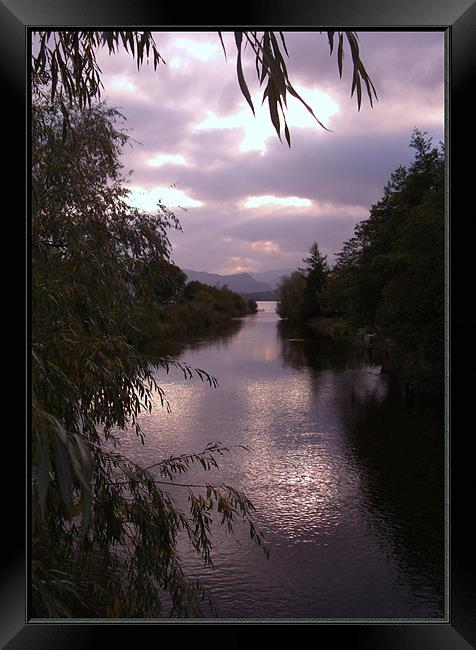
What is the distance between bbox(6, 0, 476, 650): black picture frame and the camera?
0.90 m

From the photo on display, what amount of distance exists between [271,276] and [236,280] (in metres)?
0.15

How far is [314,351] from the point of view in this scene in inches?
201

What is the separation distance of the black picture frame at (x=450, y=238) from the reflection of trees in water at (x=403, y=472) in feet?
9.12

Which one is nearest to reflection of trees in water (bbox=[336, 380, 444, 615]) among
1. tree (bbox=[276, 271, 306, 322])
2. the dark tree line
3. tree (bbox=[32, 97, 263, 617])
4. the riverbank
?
the dark tree line

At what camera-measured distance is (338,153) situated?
6.41 feet

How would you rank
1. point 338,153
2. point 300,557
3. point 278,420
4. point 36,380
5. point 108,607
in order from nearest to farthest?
point 36,380, point 108,607, point 338,153, point 300,557, point 278,420

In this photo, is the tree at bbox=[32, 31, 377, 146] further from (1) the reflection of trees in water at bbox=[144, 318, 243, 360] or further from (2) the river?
(2) the river

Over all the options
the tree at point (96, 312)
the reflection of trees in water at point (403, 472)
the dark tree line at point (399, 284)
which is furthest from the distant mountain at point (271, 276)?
the reflection of trees in water at point (403, 472)

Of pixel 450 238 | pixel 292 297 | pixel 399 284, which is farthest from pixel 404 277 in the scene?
pixel 450 238

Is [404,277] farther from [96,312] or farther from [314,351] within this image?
[96,312]

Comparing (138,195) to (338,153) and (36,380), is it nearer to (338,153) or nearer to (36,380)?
(338,153)

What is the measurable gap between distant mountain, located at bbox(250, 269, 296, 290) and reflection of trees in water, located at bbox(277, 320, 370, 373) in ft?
2.75

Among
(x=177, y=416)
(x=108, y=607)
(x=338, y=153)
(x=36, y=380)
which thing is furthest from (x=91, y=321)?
(x=177, y=416)
